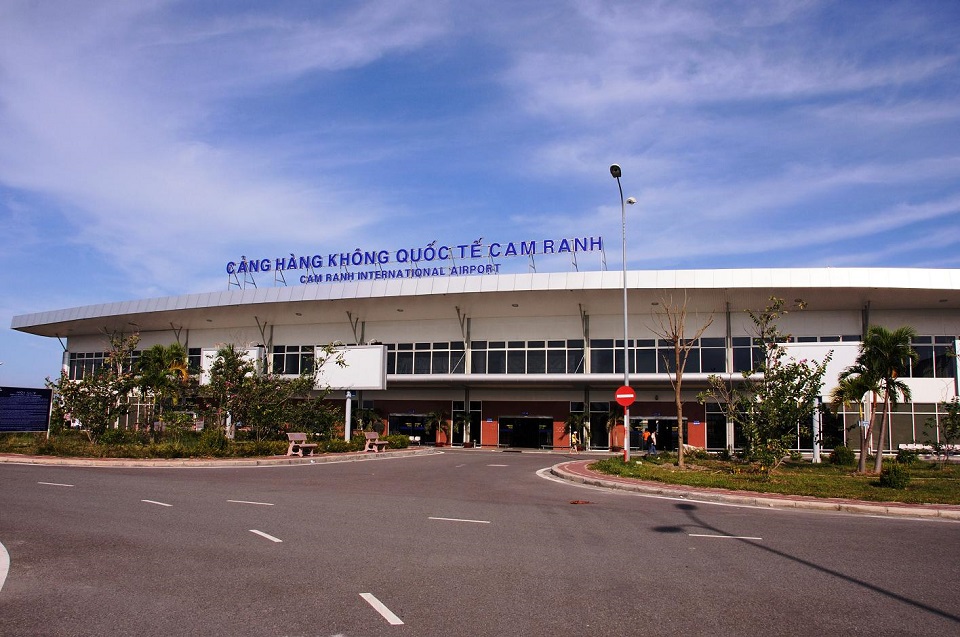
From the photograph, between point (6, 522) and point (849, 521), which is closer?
point (6, 522)

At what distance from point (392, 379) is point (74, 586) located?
3804 centimetres

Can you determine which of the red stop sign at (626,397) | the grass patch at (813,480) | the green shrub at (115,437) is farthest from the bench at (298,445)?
the red stop sign at (626,397)

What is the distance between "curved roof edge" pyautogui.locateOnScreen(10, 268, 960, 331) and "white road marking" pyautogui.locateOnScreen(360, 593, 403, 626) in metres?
31.3

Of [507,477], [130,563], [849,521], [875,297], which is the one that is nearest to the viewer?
[130,563]

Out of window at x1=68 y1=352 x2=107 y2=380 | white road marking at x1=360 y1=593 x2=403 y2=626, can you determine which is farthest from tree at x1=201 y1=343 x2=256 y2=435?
window at x1=68 y1=352 x2=107 y2=380

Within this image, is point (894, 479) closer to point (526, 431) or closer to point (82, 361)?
point (526, 431)

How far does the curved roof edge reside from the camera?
1359 inches

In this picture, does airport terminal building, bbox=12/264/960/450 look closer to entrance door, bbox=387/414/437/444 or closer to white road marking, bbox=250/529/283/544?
entrance door, bbox=387/414/437/444

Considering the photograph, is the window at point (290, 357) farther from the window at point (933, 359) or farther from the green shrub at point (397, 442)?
the window at point (933, 359)

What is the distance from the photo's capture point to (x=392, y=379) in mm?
45156

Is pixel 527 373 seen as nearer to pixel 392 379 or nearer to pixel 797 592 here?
pixel 392 379

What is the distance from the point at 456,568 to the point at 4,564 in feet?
16.2

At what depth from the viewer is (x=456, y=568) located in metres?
8.15

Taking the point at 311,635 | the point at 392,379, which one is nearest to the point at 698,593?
the point at 311,635
